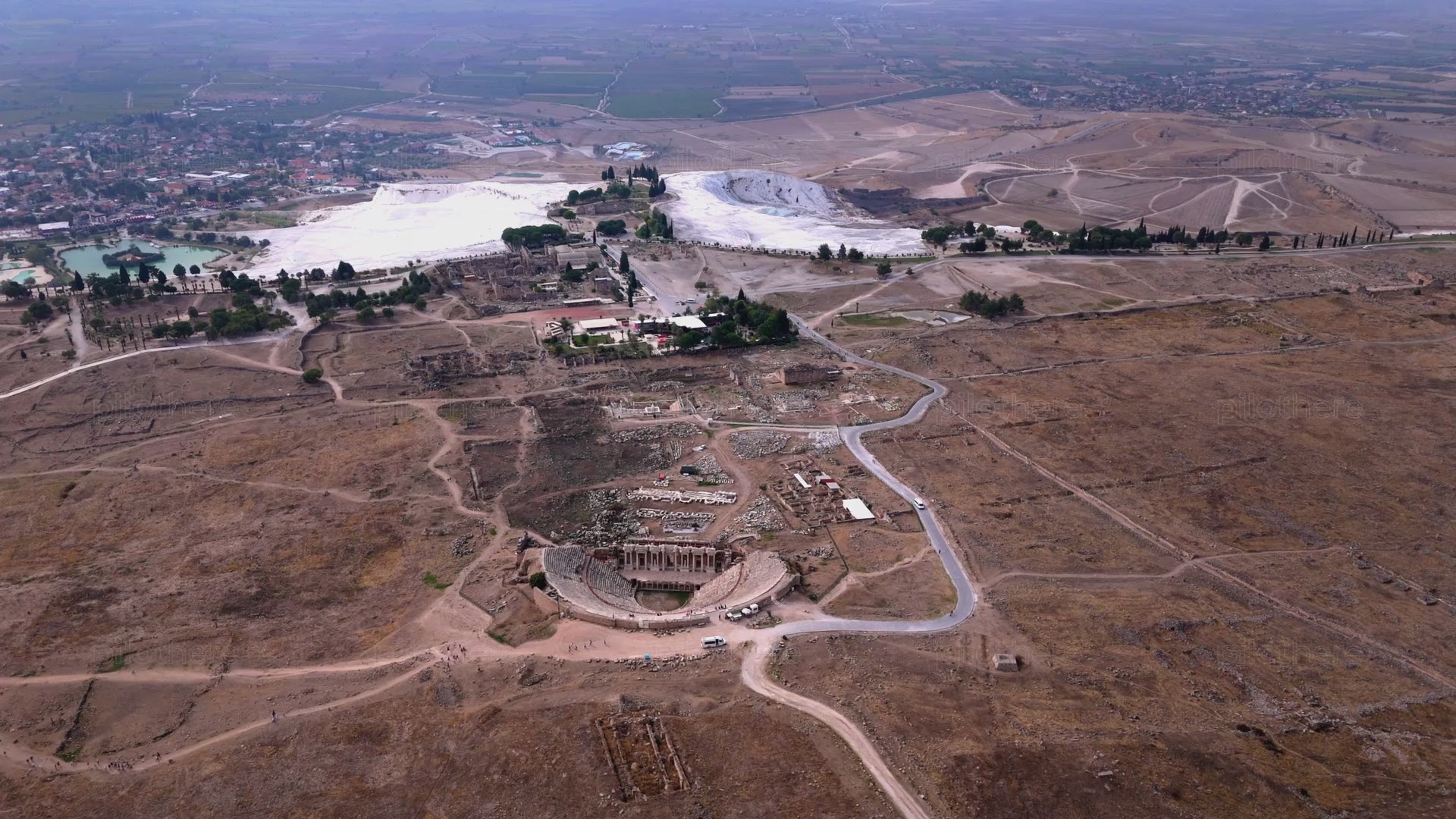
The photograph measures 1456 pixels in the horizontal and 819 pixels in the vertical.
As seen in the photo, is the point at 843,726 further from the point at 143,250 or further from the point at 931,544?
the point at 143,250

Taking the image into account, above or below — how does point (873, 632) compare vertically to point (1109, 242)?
below

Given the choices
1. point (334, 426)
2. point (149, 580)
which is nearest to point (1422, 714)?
point (149, 580)

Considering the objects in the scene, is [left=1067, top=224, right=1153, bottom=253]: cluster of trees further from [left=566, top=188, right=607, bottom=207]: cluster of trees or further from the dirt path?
the dirt path

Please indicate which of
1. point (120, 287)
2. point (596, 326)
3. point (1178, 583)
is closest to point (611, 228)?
point (596, 326)

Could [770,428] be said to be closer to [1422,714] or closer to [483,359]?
[483,359]

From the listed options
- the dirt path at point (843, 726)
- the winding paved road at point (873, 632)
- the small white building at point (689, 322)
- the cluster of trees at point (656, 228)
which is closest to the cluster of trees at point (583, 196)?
the cluster of trees at point (656, 228)

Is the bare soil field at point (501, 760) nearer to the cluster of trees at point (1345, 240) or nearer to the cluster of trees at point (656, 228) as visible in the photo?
the cluster of trees at point (656, 228)

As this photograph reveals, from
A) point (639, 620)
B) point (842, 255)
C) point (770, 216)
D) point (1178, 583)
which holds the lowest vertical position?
point (1178, 583)

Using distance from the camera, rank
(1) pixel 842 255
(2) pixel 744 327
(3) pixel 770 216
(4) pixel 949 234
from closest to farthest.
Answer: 1. (2) pixel 744 327
2. (1) pixel 842 255
3. (4) pixel 949 234
4. (3) pixel 770 216
